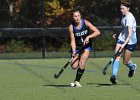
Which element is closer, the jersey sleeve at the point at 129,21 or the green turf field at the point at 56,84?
the green turf field at the point at 56,84

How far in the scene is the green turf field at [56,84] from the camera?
1035cm

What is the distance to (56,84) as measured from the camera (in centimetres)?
1259

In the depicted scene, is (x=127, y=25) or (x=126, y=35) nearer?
(x=127, y=25)

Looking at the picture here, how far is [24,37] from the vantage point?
21516mm

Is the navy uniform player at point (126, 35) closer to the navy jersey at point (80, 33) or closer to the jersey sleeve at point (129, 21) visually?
the jersey sleeve at point (129, 21)

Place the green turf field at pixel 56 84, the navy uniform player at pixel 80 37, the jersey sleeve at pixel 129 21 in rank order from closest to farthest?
the green turf field at pixel 56 84 → the navy uniform player at pixel 80 37 → the jersey sleeve at pixel 129 21

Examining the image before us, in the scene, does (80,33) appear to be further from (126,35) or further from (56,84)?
(56,84)

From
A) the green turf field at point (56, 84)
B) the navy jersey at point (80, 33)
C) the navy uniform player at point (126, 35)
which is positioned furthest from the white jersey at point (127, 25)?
the green turf field at point (56, 84)

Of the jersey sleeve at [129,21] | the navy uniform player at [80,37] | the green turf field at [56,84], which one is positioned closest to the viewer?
the green turf field at [56,84]

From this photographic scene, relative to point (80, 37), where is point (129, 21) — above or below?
above

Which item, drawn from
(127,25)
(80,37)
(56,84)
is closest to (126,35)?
(127,25)

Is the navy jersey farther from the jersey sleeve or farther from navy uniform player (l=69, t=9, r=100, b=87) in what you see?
the jersey sleeve

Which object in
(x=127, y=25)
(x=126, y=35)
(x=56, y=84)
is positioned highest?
(x=127, y=25)

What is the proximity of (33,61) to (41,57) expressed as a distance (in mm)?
1456
